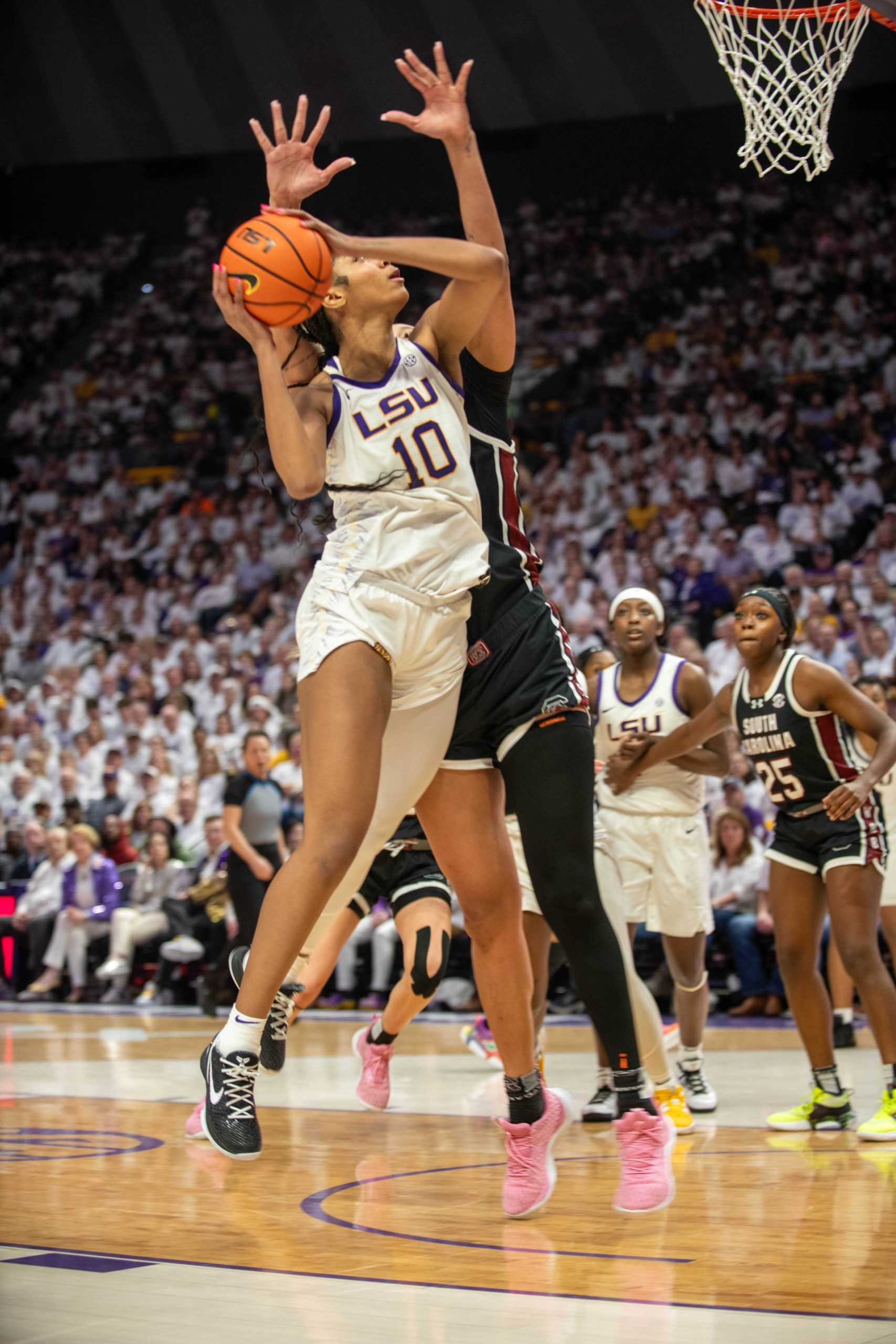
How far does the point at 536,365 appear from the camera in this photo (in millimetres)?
20359

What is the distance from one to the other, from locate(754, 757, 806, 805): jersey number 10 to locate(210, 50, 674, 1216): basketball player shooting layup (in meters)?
2.04

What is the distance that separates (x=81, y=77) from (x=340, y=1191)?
17079 mm

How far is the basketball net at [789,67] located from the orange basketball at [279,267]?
236 cm

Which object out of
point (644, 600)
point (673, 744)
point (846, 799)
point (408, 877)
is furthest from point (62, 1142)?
point (644, 600)

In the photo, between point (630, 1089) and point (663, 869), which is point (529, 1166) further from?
point (663, 869)

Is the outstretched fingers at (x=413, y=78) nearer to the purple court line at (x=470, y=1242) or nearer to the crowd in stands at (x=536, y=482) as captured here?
the purple court line at (x=470, y=1242)

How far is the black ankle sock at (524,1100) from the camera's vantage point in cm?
402

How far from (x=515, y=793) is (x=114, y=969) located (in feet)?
29.5

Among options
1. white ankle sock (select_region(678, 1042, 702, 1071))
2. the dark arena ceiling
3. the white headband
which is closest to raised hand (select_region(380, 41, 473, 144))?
the white headband

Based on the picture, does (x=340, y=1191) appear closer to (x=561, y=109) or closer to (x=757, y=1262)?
(x=757, y=1262)

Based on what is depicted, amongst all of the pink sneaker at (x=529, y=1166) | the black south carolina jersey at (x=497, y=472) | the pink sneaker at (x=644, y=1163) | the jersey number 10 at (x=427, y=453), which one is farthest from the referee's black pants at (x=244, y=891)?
the jersey number 10 at (x=427, y=453)

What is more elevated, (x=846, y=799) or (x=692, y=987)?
(x=846, y=799)

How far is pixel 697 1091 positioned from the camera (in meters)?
6.32

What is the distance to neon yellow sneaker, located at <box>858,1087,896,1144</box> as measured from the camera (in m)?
5.42
